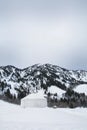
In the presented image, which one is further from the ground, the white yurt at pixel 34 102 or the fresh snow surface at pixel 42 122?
the white yurt at pixel 34 102

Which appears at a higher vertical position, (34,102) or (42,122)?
(34,102)

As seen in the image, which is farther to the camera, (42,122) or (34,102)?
(34,102)

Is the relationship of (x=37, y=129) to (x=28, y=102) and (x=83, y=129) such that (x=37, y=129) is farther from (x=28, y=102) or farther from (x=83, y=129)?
(x=28, y=102)

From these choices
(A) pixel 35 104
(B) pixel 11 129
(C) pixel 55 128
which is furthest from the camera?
Answer: (A) pixel 35 104

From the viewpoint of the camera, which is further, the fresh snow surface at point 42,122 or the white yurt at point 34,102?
the white yurt at point 34,102

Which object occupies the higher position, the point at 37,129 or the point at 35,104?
the point at 35,104

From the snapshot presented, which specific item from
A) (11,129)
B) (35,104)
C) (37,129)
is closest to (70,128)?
(37,129)

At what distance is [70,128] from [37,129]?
92.4 inches

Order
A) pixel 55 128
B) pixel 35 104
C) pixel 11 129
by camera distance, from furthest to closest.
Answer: pixel 35 104 < pixel 55 128 < pixel 11 129

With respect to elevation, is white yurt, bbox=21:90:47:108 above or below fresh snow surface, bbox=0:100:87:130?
above

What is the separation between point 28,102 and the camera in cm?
7438

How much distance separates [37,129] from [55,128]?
1.41 m

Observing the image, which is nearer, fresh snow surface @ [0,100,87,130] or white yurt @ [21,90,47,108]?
fresh snow surface @ [0,100,87,130]

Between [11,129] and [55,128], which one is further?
[55,128]
